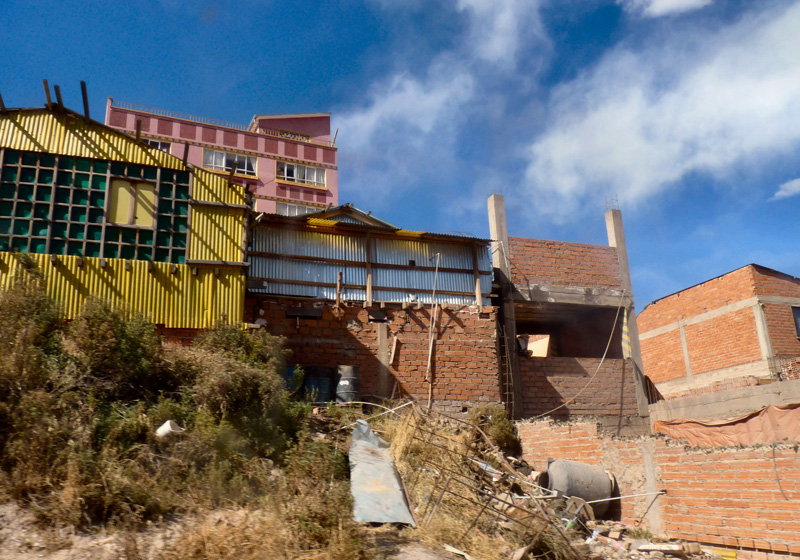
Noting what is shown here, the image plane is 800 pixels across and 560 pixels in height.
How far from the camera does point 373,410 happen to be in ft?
41.9

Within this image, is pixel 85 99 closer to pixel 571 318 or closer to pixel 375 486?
pixel 375 486

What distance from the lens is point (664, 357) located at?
27.7 m

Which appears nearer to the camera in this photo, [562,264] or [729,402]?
[729,402]

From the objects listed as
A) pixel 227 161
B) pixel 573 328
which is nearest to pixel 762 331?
pixel 573 328

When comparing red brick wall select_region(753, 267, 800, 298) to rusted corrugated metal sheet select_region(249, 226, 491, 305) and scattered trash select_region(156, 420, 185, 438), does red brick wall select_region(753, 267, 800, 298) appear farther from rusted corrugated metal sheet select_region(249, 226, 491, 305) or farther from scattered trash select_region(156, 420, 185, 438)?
scattered trash select_region(156, 420, 185, 438)

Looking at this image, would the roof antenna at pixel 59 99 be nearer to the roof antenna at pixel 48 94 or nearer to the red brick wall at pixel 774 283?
the roof antenna at pixel 48 94

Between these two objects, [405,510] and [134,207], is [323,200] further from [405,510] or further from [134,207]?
[405,510]

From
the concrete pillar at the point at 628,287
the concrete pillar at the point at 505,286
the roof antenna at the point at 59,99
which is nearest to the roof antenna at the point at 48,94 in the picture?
the roof antenna at the point at 59,99

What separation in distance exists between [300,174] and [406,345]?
2204 centimetres

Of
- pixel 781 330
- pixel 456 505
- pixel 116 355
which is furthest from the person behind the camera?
pixel 781 330

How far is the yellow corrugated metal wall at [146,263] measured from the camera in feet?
39.5

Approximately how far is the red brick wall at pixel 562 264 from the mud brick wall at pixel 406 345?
8.50ft

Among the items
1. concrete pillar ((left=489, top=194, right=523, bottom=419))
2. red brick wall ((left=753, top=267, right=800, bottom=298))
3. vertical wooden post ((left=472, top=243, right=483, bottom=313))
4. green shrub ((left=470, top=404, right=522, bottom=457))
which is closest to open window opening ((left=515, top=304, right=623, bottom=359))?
concrete pillar ((left=489, top=194, right=523, bottom=419))

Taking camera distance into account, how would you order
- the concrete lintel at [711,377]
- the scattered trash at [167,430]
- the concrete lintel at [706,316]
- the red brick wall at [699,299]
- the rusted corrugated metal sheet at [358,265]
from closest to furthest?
the scattered trash at [167,430], the rusted corrugated metal sheet at [358,265], the concrete lintel at [711,377], the concrete lintel at [706,316], the red brick wall at [699,299]
